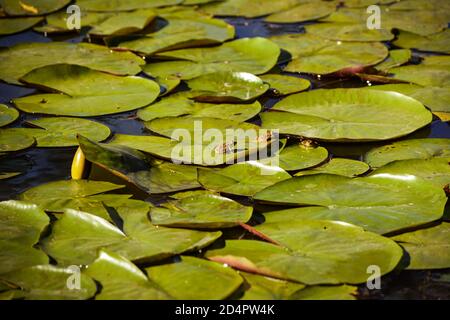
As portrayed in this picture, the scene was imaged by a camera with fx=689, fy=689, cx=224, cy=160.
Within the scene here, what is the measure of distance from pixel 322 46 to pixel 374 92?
0.67 meters

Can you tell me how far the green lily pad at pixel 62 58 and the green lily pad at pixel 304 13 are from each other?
931 mm

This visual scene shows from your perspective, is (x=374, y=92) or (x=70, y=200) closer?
(x=70, y=200)

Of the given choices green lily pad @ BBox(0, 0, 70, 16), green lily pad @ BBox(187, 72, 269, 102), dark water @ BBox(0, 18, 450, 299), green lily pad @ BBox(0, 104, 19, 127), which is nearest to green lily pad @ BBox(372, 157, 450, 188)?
dark water @ BBox(0, 18, 450, 299)

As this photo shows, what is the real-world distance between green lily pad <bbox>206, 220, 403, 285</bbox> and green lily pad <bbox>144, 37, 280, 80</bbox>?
4.22 ft

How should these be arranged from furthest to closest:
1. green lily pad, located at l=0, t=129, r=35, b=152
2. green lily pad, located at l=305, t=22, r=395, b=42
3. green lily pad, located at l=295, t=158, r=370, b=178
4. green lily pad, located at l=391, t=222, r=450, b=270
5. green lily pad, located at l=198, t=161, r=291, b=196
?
green lily pad, located at l=305, t=22, r=395, b=42, green lily pad, located at l=0, t=129, r=35, b=152, green lily pad, located at l=295, t=158, r=370, b=178, green lily pad, located at l=198, t=161, r=291, b=196, green lily pad, located at l=391, t=222, r=450, b=270

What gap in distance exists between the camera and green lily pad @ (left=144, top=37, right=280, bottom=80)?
3117 mm

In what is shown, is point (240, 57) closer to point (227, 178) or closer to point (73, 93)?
point (73, 93)

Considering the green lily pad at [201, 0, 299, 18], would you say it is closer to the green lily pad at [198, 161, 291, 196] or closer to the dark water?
the dark water

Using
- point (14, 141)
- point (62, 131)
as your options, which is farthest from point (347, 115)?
point (14, 141)

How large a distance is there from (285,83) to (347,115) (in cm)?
44

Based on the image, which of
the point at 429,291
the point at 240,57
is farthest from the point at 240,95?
the point at 429,291

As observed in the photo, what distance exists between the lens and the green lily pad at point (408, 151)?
7.86ft

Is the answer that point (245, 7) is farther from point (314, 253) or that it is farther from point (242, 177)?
point (314, 253)

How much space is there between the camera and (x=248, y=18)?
381 cm
